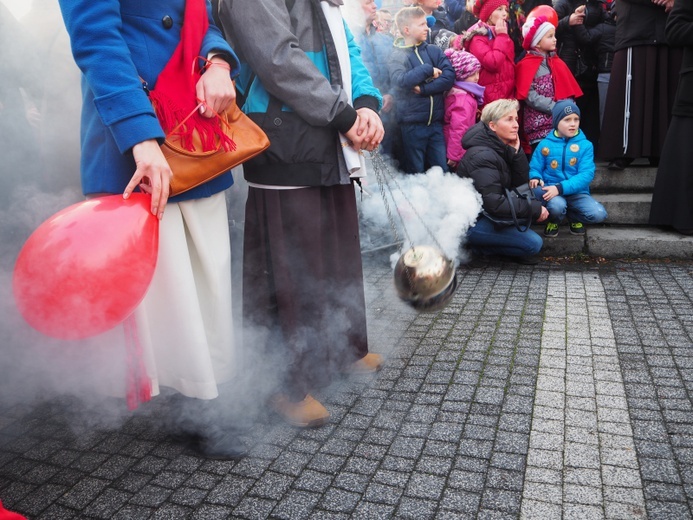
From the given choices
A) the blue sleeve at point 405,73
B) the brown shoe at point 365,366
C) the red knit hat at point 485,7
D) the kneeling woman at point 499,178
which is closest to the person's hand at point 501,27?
the red knit hat at point 485,7

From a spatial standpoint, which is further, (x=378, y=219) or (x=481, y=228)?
(x=378, y=219)

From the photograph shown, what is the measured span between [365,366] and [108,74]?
187 centimetres

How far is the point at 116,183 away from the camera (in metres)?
2.11

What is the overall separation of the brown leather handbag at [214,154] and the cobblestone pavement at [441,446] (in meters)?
1.14

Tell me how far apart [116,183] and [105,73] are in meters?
0.39

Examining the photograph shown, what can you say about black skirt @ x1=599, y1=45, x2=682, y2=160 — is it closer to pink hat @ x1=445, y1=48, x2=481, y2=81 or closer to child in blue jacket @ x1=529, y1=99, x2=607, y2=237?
child in blue jacket @ x1=529, y1=99, x2=607, y2=237

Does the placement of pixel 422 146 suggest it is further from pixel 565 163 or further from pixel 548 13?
pixel 548 13

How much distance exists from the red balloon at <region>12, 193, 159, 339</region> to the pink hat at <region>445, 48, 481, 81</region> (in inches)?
186

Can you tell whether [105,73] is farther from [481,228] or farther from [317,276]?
[481,228]

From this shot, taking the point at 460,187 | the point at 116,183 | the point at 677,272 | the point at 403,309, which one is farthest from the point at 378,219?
the point at 116,183

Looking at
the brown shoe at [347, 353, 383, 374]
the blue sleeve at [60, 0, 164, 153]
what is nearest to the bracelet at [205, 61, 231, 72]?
the blue sleeve at [60, 0, 164, 153]

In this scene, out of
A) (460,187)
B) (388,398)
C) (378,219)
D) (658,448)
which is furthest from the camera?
(378,219)

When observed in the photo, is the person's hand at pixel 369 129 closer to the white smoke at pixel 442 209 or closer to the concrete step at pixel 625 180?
the white smoke at pixel 442 209

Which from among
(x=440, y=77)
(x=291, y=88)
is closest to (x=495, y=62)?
(x=440, y=77)
